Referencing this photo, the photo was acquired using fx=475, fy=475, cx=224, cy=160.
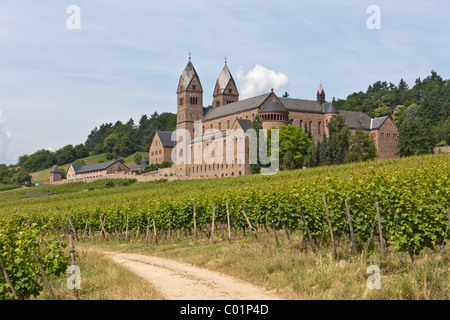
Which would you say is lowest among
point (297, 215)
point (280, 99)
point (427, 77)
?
point (297, 215)

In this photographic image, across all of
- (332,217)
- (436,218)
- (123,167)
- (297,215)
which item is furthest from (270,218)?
(123,167)

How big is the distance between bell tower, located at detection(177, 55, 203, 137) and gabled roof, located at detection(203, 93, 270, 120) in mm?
2834

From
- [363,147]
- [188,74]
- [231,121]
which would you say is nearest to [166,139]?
[188,74]

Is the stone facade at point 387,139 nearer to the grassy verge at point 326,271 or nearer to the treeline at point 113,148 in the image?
the grassy verge at point 326,271

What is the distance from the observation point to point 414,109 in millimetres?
117250

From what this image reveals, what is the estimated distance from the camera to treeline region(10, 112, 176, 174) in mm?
172250

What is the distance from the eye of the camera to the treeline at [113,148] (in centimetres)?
17225

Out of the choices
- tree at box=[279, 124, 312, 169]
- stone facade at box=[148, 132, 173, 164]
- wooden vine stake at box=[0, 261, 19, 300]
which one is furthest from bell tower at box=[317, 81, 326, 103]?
wooden vine stake at box=[0, 261, 19, 300]

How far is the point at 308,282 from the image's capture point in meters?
11.4

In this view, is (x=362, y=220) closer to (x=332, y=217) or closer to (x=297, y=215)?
(x=332, y=217)

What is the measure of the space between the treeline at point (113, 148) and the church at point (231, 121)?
6002 cm

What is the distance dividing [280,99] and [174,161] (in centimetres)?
2752

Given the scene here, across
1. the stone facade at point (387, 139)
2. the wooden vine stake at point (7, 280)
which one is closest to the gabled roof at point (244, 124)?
the stone facade at point (387, 139)

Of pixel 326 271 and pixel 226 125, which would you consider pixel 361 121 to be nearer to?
pixel 226 125
